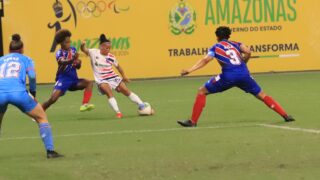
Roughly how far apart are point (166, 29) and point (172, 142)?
15.3m

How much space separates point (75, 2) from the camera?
87.5 feet

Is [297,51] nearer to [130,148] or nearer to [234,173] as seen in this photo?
[130,148]

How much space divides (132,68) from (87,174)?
57.5 feet

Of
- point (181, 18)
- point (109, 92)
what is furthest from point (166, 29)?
point (109, 92)

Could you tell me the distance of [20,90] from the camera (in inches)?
429

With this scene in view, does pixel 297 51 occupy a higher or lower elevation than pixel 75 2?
lower

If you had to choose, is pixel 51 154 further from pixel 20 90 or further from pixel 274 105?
pixel 274 105

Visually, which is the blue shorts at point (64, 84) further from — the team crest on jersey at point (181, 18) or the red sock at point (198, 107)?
the team crest on jersey at point (181, 18)

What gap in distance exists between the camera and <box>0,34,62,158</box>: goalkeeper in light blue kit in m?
10.9

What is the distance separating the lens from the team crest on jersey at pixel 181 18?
89.9 feet

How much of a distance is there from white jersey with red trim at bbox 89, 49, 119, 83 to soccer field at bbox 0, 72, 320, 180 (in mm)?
836

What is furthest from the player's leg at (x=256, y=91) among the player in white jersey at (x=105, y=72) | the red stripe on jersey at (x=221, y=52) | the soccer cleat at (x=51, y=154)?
the soccer cleat at (x=51, y=154)

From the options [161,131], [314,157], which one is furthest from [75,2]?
[314,157]

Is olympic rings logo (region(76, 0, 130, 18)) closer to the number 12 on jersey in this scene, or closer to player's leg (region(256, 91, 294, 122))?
player's leg (region(256, 91, 294, 122))
